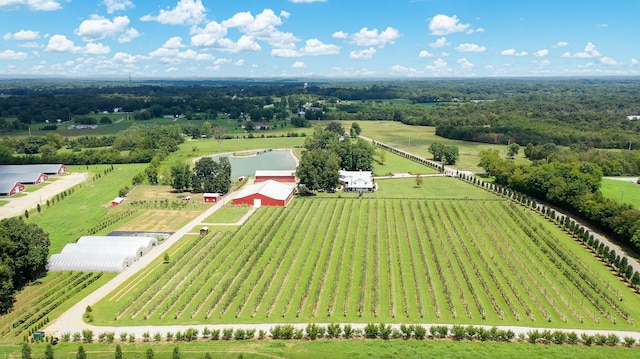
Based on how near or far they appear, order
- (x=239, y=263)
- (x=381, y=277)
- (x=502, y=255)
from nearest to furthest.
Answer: (x=381, y=277), (x=239, y=263), (x=502, y=255)

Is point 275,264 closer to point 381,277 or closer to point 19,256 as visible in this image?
point 381,277

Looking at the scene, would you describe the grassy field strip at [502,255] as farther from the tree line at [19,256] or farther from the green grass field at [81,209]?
the green grass field at [81,209]

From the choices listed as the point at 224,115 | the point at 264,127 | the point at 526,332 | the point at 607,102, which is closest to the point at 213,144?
the point at 264,127

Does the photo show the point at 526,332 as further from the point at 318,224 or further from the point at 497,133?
the point at 497,133

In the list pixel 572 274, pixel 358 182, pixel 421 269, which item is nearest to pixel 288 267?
pixel 421 269

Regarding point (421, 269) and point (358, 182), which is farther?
point (358, 182)

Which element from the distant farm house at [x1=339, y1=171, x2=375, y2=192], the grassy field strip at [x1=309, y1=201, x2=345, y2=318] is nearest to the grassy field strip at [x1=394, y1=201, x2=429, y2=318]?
the grassy field strip at [x1=309, y1=201, x2=345, y2=318]

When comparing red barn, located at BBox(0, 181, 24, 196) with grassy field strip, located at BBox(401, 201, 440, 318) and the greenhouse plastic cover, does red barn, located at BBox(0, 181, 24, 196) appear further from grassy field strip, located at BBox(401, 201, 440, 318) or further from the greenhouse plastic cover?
grassy field strip, located at BBox(401, 201, 440, 318)
